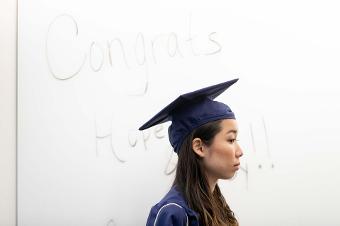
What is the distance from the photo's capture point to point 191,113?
2.93 feet

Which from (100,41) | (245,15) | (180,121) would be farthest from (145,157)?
(245,15)

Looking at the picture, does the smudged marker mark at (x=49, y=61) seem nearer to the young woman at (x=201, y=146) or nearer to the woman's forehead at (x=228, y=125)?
the young woman at (x=201, y=146)

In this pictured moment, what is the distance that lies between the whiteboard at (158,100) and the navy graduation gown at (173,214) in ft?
0.74

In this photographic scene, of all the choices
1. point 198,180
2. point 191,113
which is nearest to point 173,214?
point 198,180

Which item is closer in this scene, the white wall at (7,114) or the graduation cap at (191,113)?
the graduation cap at (191,113)

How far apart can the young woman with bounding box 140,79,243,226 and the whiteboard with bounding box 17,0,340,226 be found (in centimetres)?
18

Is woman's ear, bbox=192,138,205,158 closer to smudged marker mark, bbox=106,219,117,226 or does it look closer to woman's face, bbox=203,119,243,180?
woman's face, bbox=203,119,243,180

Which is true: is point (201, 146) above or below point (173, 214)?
above

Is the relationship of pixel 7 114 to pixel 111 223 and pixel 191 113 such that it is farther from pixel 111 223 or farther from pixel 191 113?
pixel 191 113

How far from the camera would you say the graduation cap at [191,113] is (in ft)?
2.92

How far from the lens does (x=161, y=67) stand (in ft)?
3.56

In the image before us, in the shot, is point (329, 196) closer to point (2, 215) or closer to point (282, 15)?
point (282, 15)

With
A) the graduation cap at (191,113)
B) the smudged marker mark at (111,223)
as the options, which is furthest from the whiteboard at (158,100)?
the graduation cap at (191,113)

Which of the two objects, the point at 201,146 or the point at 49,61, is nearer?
the point at 201,146
